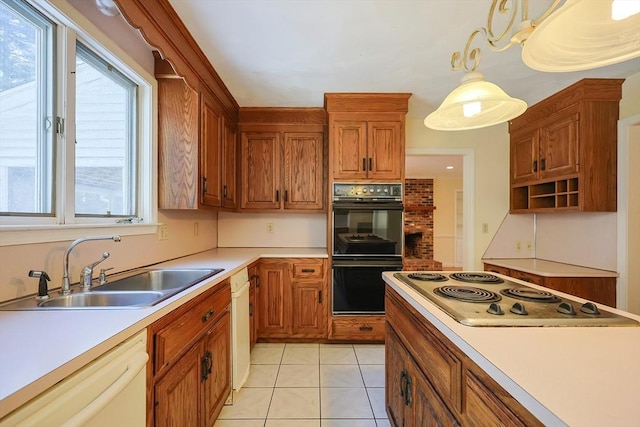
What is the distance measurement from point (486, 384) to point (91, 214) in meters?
1.93

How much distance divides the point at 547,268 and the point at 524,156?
115 cm

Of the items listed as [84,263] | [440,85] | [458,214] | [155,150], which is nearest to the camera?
[84,263]

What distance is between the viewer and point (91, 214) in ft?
5.06

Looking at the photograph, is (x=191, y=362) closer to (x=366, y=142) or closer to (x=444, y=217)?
(x=366, y=142)

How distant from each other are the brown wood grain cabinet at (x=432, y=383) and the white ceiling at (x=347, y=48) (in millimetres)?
1578

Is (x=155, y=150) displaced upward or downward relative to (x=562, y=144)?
downward

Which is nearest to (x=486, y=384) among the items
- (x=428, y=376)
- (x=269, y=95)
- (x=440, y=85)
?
(x=428, y=376)

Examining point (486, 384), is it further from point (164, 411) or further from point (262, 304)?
point (262, 304)

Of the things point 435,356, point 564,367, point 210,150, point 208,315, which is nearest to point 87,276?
point 208,315

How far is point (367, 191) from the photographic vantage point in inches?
105

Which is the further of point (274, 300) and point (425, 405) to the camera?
point (274, 300)

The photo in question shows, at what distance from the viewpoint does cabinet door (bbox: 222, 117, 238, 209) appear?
2578 mm

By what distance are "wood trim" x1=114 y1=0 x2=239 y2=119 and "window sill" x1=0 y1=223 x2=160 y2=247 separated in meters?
1.01

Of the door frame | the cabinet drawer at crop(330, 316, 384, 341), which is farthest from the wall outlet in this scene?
the door frame
